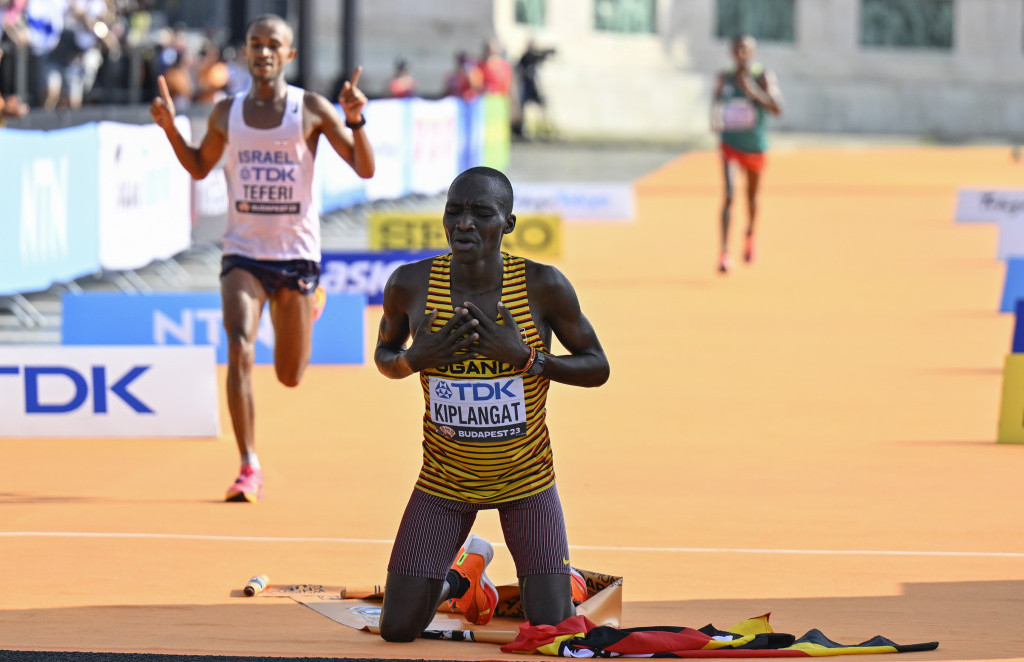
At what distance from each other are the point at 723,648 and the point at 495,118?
2877 centimetres

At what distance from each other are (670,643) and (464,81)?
97.2 ft

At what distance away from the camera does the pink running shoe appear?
8.37m

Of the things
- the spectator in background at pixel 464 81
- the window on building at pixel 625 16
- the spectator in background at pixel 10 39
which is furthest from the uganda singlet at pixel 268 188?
Result: the window on building at pixel 625 16

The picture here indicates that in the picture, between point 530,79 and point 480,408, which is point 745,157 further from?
point 530,79

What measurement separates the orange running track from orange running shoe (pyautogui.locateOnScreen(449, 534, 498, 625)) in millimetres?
361

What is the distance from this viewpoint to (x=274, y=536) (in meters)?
7.67

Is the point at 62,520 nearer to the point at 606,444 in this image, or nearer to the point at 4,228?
the point at 606,444

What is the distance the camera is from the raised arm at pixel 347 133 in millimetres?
8258

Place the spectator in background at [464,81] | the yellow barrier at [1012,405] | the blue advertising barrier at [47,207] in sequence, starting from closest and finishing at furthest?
the yellow barrier at [1012,405] → the blue advertising barrier at [47,207] → the spectator in background at [464,81]

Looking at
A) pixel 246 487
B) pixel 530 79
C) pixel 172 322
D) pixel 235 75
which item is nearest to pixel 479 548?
pixel 246 487

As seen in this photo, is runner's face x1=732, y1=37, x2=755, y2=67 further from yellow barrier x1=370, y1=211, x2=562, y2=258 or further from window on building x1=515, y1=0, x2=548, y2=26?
window on building x1=515, y1=0, x2=548, y2=26

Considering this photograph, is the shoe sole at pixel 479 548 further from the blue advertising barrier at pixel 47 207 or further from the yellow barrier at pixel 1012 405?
the blue advertising barrier at pixel 47 207

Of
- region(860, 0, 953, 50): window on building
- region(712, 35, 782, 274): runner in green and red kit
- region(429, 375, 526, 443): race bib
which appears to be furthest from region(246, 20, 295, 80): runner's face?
region(860, 0, 953, 50): window on building

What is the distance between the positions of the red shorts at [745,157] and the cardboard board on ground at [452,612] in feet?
38.3
